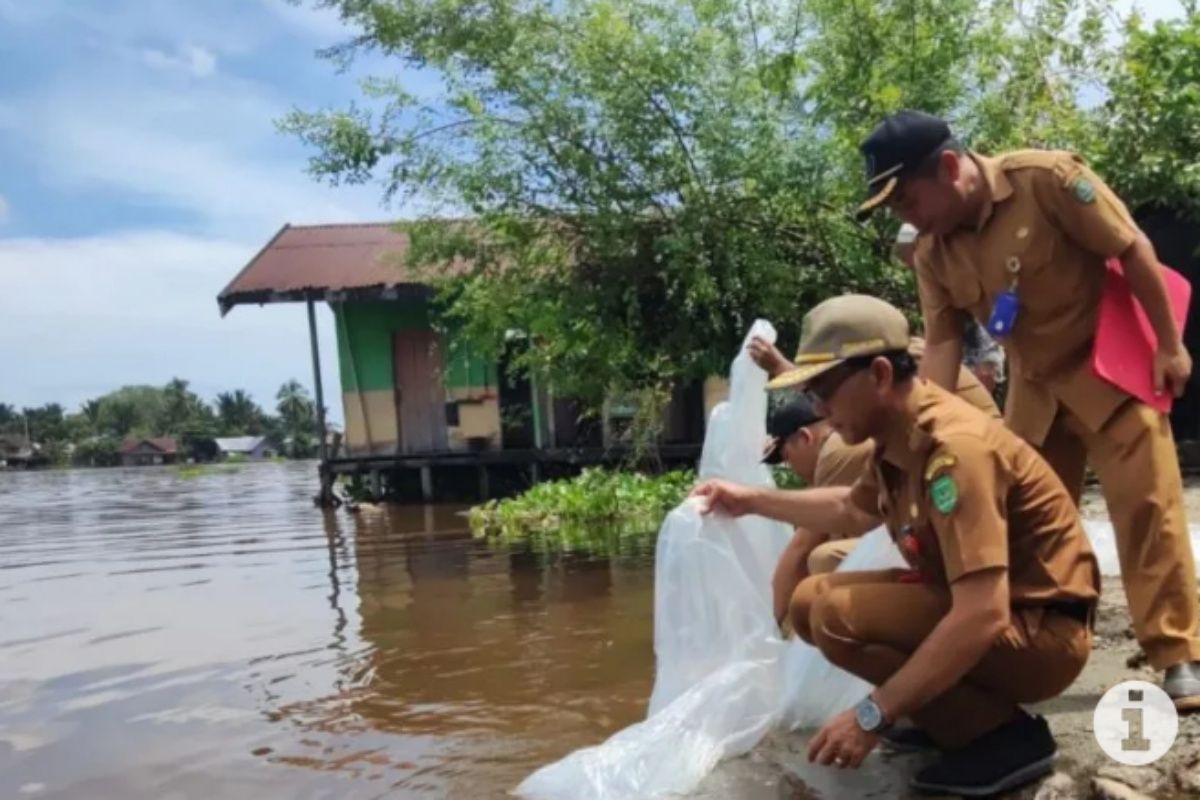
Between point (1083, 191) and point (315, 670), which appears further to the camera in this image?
point (315, 670)

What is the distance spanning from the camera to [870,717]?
2.22m

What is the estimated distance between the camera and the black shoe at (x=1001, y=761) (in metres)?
2.40

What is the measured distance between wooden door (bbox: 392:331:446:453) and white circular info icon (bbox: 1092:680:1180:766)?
52.1 ft

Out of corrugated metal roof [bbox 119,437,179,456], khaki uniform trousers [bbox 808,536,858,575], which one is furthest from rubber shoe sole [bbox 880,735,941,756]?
corrugated metal roof [bbox 119,437,179,456]

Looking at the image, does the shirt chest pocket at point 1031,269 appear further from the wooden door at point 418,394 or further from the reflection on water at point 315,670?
the wooden door at point 418,394

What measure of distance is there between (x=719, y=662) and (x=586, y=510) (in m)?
9.08

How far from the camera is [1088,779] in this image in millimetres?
2438

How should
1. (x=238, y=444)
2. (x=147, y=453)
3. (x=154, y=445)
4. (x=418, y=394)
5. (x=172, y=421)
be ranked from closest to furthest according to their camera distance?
(x=418, y=394), (x=147, y=453), (x=154, y=445), (x=238, y=444), (x=172, y=421)

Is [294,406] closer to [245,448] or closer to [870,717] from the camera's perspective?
[245,448]

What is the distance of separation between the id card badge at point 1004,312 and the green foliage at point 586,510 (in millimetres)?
7996

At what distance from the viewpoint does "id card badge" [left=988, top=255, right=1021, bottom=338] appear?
9.20 ft

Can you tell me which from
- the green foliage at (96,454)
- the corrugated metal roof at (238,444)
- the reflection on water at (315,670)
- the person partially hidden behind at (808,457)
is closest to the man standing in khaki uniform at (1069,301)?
the person partially hidden behind at (808,457)

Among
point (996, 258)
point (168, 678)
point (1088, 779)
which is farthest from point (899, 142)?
point (168, 678)

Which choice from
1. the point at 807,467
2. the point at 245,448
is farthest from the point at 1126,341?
the point at 245,448
